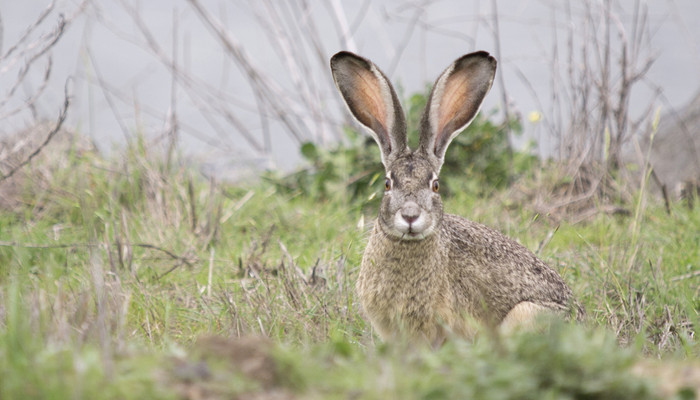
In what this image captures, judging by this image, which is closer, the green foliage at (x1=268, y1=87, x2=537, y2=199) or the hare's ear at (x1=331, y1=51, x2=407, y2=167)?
the hare's ear at (x1=331, y1=51, x2=407, y2=167)

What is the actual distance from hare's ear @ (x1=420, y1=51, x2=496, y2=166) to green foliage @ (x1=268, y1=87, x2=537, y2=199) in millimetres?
2985

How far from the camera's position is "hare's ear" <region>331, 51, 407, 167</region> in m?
4.48

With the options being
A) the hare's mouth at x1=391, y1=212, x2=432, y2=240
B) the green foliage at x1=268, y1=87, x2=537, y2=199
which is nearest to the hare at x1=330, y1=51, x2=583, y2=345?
the hare's mouth at x1=391, y1=212, x2=432, y2=240

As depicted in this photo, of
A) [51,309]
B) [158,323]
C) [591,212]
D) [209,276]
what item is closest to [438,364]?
[51,309]

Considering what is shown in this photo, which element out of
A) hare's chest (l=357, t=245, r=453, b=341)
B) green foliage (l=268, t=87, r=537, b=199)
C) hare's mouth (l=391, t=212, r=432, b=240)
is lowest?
hare's chest (l=357, t=245, r=453, b=341)

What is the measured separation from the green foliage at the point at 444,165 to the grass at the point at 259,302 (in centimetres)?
24

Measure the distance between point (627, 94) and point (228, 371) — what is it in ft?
21.0

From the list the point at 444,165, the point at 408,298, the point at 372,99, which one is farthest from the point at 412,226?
the point at 444,165

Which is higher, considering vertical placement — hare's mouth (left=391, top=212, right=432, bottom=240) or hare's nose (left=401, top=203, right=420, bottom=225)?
hare's nose (left=401, top=203, right=420, bottom=225)

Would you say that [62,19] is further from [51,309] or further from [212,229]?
[51,309]

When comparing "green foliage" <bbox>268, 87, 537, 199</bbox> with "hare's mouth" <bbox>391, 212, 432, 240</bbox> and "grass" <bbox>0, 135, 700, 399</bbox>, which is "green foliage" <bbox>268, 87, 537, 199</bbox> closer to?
"grass" <bbox>0, 135, 700, 399</bbox>

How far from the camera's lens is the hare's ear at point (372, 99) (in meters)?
4.48

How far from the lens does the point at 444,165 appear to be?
26.8ft

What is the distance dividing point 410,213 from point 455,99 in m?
0.99
